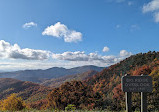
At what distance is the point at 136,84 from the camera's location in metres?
7.11

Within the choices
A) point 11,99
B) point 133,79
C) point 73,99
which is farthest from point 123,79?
point 11,99

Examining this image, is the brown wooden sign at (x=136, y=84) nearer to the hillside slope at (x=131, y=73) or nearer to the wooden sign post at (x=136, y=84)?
the wooden sign post at (x=136, y=84)

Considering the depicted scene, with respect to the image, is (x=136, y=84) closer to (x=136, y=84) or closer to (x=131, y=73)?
(x=136, y=84)

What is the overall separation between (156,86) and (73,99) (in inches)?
787

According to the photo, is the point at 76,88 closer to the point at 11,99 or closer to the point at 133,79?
the point at 11,99

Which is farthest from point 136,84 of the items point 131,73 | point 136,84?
point 131,73

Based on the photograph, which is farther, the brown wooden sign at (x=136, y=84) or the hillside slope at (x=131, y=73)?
the hillside slope at (x=131, y=73)

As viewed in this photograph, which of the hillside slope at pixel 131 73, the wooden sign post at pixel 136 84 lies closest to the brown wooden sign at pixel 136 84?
the wooden sign post at pixel 136 84

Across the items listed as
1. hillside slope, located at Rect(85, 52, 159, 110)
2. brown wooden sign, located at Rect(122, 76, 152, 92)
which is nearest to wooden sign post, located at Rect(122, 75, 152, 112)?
brown wooden sign, located at Rect(122, 76, 152, 92)

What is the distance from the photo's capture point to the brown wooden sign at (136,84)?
23.3ft

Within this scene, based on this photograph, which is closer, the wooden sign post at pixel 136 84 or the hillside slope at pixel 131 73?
the wooden sign post at pixel 136 84

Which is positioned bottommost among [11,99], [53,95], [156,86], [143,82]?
[11,99]

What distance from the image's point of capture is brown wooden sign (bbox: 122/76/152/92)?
23.3 ft

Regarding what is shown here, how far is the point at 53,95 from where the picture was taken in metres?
41.1
